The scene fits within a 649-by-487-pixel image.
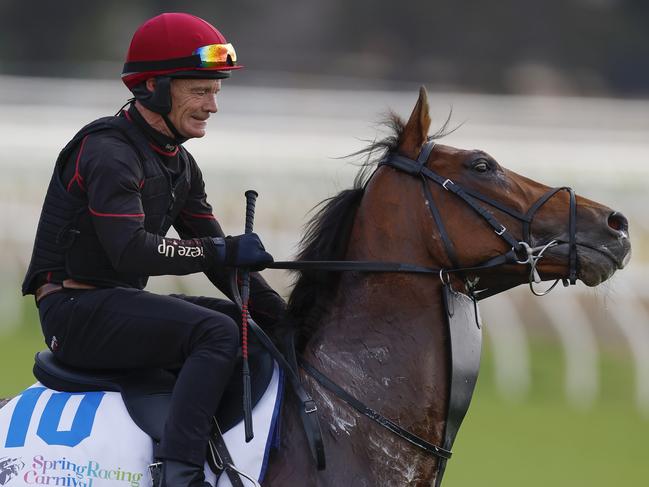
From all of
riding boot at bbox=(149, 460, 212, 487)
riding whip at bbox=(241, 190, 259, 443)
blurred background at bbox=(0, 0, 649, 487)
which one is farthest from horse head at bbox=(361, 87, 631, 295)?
riding boot at bbox=(149, 460, 212, 487)

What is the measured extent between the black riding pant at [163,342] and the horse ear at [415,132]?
880 millimetres

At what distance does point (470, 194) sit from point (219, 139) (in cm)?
1247

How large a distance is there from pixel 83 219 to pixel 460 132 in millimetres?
14291

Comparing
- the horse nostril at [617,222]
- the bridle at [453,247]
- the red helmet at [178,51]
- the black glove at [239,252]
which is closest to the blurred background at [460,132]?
the horse nostril at [617,222]

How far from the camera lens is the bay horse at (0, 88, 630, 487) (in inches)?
168

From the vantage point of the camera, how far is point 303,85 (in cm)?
2781

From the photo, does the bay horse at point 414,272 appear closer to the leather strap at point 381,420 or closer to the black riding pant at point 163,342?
the leather strap at point 381,420

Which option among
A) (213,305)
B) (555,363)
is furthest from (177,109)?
(555,363)

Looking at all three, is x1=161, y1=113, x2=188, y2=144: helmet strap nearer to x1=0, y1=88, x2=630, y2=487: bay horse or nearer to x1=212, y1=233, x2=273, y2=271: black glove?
x1=212, y1=233, x2=273, y2=271: black glove

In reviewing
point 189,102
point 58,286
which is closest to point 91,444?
point 58,286

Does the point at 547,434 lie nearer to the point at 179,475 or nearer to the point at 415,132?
the point at 415,132

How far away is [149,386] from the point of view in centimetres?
426

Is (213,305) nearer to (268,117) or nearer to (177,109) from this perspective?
A: (177,109)

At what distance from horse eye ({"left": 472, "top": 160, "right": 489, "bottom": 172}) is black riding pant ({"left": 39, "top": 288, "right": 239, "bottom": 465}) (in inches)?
39.5
